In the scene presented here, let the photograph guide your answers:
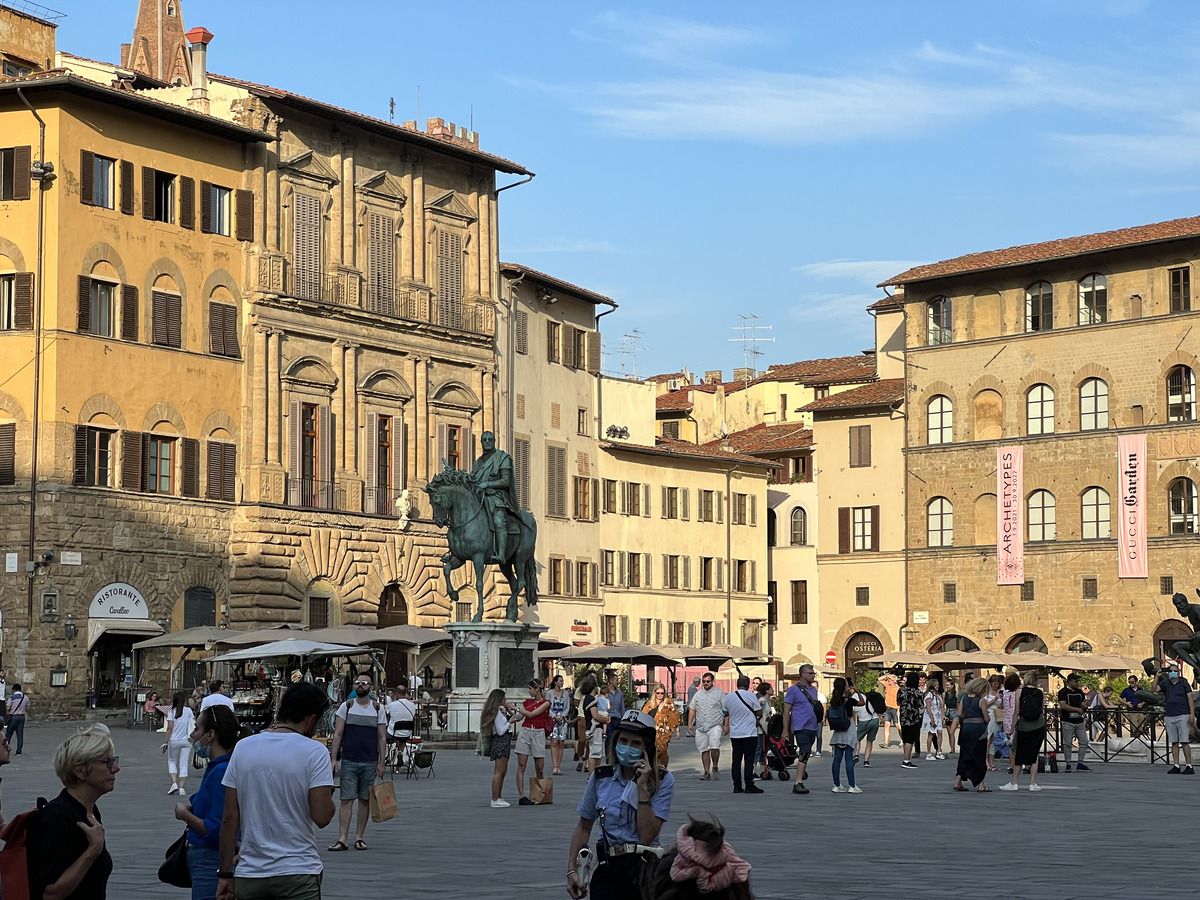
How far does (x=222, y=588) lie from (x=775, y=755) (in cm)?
2330

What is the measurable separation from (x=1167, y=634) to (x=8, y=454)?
3401 centimetres

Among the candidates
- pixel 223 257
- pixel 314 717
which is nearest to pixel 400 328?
pixel 223 257

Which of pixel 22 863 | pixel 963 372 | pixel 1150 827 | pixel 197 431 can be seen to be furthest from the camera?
pixel 963 372

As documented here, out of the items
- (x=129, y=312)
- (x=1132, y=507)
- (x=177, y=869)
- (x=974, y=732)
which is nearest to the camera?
(x=177, y=869)

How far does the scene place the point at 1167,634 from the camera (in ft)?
203

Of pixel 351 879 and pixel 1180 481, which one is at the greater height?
pixel 1180 481

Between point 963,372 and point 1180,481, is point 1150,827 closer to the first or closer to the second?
point 1180,481

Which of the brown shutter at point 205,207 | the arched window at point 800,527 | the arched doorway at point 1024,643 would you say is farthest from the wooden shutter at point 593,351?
the brown shutter at point 205,207

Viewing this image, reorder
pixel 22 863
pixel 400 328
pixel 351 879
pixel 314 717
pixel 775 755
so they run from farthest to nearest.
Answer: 1. pixel 400 328
2. pixel 775 755
3. pixel 351 879
4. pixel 314 717
5. pixel 22 863

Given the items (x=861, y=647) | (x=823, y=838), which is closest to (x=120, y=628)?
(x=823, y=838)

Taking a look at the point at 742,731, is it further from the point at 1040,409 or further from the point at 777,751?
the point at 1040,409

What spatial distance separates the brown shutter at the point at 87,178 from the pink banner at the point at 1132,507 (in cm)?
3232

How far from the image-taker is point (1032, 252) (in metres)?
66.2

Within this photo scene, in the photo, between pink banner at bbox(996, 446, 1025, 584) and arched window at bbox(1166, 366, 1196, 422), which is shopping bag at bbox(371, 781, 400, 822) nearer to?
arched window at bbox(1166, 366, 1196, 422)
